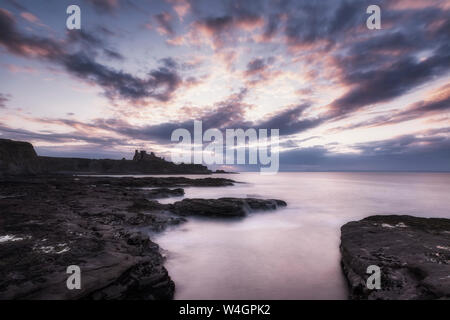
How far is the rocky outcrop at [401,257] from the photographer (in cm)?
436

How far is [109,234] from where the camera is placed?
293 inches

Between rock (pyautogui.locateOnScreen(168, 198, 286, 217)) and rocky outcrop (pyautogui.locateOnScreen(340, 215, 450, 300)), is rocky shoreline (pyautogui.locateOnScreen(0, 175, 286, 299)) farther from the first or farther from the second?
rock (pyautogui.locateOnScreen(168, 198, 286, 217))

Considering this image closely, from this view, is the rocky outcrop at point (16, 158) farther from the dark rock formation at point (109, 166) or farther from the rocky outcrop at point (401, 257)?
the rocky outcrop at point (401, 257)

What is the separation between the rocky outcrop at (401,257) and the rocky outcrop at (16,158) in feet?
197

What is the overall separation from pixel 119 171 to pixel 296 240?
127418 mm

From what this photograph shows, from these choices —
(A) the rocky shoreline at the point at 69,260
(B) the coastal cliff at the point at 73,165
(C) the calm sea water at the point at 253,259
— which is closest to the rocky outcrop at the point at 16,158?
(B) the coastal cliff at the point at 73,165

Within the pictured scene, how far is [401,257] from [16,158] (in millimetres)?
65508

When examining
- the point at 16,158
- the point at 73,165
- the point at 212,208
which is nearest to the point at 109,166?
the point at 73,165

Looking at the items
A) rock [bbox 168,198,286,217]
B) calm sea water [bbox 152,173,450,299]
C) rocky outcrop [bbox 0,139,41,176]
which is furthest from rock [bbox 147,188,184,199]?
rocky outcrop [bbox 0,139,41,176]

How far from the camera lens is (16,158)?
4797 centimetres

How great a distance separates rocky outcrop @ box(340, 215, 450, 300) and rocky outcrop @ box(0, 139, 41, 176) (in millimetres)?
60018

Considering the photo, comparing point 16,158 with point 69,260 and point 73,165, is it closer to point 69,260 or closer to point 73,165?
point 69,260

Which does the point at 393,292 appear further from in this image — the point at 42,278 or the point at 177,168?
the point at 177,168
